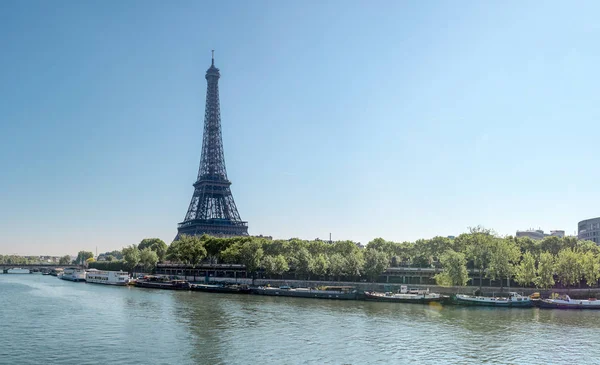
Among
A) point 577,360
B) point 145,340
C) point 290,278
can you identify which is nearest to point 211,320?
point 145,340

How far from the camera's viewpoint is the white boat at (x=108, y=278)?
119m

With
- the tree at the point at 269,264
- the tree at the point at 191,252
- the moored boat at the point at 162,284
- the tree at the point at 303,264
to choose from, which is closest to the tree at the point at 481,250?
the tree at the point at 303,264

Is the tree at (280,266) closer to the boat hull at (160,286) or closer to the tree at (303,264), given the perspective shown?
the tree at (303,264)

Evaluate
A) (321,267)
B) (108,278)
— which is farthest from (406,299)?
(108,278)

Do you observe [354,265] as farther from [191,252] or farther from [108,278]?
[108,278]

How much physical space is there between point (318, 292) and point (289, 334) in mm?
38435

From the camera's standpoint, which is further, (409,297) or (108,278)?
Result: (108,278)

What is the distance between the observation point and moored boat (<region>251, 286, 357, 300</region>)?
82938 millimetres

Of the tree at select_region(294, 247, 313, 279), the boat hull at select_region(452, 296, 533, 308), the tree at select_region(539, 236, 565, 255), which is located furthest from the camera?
the tree at select_region(539, 236, 565, 255)

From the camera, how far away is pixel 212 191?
16962 centimetres

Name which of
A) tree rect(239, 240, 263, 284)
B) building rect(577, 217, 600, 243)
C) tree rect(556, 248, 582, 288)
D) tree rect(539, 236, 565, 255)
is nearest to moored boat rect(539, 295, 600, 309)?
tree rect(556, 248, 582, 288)

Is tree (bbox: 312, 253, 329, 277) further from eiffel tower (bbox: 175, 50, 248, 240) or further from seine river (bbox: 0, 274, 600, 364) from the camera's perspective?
eiffel tower (bbox: 175, 50, 248, 240)

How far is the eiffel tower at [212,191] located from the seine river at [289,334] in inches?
3713

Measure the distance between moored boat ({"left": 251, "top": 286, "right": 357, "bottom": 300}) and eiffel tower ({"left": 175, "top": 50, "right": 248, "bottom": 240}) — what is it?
243ft
